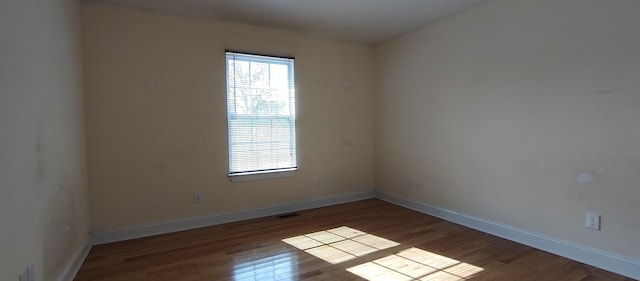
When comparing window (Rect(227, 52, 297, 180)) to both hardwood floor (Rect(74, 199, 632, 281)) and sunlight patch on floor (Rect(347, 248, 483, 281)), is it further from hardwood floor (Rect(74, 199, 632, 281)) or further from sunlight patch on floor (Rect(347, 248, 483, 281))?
sunlight patch on floor (Rect(347, 248, 483, 281))

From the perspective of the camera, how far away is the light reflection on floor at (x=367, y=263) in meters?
2.30

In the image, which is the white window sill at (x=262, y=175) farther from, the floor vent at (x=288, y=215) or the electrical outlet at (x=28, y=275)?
the electrical outlet at (x=28, y=275)

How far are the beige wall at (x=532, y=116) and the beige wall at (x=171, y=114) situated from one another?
4.70 feet

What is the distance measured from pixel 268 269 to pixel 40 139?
1.77 m

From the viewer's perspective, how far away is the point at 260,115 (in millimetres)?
3770

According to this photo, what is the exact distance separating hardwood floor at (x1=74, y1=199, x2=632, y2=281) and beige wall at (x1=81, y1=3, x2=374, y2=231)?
16.4 inches

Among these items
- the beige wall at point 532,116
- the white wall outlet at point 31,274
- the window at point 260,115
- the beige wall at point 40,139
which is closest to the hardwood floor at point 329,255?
the beige wall at point 532,116

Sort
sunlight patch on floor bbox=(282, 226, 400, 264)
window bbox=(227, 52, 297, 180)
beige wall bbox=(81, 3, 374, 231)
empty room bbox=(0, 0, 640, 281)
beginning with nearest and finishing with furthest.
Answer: empty room bbox=(0, 0, 640, 281) → sunlight patch on floor bbox=(282, 226, 400, 264) → beige wall bbox=(81, 3, 374, 231) → window bbox=(227, 52, 297, 180)

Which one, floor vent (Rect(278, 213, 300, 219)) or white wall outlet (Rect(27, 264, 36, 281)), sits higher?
white wall outlet (Rect(27, 264, 36, 281))

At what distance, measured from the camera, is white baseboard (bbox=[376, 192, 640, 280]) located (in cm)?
226

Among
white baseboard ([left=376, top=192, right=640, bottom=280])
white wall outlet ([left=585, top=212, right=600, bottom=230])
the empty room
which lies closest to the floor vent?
the empty room

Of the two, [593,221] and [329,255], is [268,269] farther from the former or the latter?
[593,221]

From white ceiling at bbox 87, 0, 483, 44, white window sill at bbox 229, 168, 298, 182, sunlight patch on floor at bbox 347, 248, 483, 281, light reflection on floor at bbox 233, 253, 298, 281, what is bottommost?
sunlight patch on floor at bbox 347, 248, 483, 281

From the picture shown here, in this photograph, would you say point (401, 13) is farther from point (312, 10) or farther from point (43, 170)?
point (43, 170)
